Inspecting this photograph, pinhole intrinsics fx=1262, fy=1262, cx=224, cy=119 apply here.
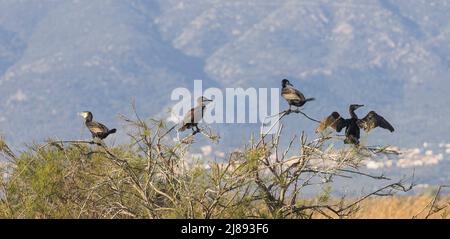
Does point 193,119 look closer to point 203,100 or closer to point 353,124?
point 203,100

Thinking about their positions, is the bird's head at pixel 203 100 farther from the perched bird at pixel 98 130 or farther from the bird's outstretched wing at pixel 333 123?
the bird's outstretched wing at pixel 333 123

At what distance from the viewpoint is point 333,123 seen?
13266 millimetres

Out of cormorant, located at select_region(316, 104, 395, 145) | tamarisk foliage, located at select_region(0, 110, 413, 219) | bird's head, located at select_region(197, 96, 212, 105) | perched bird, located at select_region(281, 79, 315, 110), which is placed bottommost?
tamarisk foliage, located at select_region(0, 110, 413, 219)

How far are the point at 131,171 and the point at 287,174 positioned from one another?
1599 mm

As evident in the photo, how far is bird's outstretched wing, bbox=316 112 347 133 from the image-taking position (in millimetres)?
13109

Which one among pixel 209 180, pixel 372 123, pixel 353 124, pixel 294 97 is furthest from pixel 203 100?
pixel 372 123

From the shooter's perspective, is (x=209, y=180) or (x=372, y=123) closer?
(x=209, y=180)

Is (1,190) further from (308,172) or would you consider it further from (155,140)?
(308,172)

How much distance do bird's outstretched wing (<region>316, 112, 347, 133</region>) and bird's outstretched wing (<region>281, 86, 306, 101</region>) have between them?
1.02m

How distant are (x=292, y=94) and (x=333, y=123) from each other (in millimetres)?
1481

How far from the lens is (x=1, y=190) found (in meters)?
14.3

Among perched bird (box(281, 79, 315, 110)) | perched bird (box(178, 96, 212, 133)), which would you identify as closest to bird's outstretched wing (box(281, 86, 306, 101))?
perched bird (box(281, 79, 315, 110))

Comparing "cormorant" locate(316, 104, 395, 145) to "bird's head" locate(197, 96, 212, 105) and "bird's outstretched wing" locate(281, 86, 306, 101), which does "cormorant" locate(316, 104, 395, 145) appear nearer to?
"bird's outstretched wing" locate(281, 86, 306, 101)
